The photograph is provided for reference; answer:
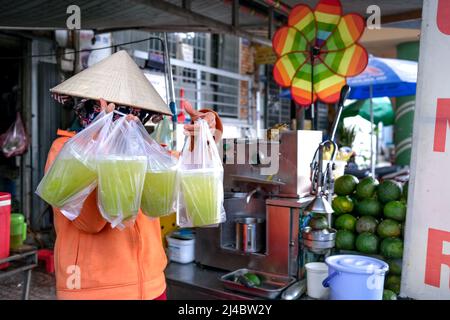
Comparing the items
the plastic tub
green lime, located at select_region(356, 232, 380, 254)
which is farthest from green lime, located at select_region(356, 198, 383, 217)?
the plastic tub

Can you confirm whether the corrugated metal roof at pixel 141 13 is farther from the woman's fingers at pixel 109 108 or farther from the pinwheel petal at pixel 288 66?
the woman's fingers at pixel 109 108

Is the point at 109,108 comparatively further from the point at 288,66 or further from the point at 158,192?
the point at 288,66

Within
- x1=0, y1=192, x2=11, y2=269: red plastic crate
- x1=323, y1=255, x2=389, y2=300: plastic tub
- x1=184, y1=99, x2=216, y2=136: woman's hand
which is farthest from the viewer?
x1=0, y1=192, x2=11, y2=269: red plastic crate

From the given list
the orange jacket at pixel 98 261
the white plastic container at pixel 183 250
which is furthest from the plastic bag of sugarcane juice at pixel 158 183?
the white plastic container at pixel 183 250

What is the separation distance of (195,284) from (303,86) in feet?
5.54

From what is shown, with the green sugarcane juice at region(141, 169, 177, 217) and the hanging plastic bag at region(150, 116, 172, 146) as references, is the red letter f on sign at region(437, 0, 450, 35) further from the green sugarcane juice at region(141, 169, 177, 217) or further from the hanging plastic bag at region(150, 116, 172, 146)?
the hanging plastic bag at region(150, 116, 172, 146)

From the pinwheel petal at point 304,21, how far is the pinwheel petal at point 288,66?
0.49 ft

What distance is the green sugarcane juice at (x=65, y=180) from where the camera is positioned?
3.85 feet

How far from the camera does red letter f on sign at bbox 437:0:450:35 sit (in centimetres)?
188

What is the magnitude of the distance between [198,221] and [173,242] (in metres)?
1.28

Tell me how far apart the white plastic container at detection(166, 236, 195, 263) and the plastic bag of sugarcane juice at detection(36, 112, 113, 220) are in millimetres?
1355

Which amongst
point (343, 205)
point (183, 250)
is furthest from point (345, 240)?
point (183, 250)

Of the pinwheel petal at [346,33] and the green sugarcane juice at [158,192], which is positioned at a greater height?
the pinwheel petal at [346,33]

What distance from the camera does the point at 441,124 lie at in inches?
74.8
